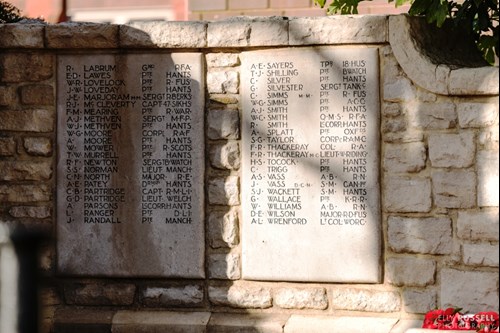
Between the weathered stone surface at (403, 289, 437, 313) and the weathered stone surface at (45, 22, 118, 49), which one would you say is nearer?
the weathered stone surface at (403, 289, 437, 313)

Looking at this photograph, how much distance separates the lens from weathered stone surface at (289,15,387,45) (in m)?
5.96

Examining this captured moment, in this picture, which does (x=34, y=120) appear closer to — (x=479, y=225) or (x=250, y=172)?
(x=250, y=172)

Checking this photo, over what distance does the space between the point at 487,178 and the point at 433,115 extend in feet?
1.36

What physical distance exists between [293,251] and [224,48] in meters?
1.14

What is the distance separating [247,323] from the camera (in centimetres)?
600

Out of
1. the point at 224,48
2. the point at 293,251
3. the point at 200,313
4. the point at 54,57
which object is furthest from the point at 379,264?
the point at 54,57

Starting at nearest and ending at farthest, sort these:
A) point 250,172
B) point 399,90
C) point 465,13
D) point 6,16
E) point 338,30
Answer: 1. point 399,90
2. point 338,30
3. point 250,172
4. point 465,13
5. point 6,16

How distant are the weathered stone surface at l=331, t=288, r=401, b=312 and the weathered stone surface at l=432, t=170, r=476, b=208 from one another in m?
0.55

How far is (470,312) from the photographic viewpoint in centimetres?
573

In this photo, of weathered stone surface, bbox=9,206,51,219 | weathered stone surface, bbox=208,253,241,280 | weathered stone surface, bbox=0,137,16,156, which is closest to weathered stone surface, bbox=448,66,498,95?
weathered stone surface, bbox=208,253,241,280

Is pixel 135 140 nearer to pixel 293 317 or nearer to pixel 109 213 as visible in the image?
pixel 109 213

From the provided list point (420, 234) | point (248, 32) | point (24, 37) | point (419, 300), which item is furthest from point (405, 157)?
point (24, 37)

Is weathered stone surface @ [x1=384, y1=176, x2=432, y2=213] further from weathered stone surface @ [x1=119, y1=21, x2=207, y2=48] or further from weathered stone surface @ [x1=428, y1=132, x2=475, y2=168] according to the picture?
weathered stone surface @ [x1=119, y1=21, x2=207, y2=48]

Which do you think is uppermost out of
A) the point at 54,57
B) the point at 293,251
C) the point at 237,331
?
the point at 54,57
